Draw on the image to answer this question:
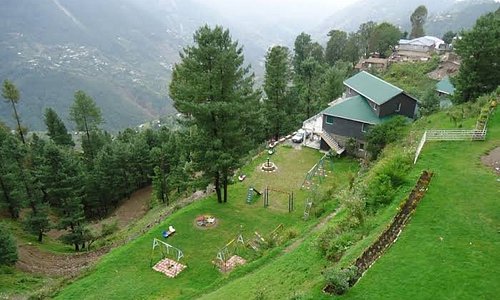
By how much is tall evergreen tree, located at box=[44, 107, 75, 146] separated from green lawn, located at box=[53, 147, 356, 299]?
3847 centimetres

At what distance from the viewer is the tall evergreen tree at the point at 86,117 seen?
5391cm

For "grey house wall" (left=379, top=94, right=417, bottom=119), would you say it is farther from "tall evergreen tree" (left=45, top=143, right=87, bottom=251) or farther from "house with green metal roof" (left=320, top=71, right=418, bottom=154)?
"tall evergreen tree" (left=45, top=143, right=87, bottom=251)

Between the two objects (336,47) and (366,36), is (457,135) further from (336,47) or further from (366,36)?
(366,36)

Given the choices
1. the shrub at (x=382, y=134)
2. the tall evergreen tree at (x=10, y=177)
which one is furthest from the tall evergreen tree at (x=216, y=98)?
the tall evergreen tree at (x=10, y=177)

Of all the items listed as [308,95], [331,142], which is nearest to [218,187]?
[331,142]

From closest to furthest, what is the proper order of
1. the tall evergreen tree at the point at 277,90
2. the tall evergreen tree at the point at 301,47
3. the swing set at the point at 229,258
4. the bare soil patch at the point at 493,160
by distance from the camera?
the bare soil patch at the point at 493,160
the swing set at the point at 229,258
the tall evergreen tree at the point at 277,90
the tall evergreen tree at the point at 301,47

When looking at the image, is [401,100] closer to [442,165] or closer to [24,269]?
[442,165]

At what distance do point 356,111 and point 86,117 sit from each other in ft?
122

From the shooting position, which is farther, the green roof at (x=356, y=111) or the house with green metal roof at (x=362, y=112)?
the house with green metal roof at (x=362, y=112)

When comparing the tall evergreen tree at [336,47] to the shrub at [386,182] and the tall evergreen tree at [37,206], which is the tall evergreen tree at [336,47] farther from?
the shrub at [386,182]

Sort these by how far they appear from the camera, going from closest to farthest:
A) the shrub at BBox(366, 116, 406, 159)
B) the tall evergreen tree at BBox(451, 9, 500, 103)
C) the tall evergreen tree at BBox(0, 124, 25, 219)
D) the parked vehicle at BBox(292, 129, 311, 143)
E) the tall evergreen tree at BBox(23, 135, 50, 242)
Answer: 1. the shrub at BBox(366, 116, 406, 159)
2. the tall evergreen tree at BBox(451, 9, 500, 103)
3. the tall evergreen tree at BBox(23, 135, 50, 242)
4. the tall evergreen tree at BBox(0, 124, 25, 219)
5. the parked vehicle at BBox(292, 129, 311, 143)

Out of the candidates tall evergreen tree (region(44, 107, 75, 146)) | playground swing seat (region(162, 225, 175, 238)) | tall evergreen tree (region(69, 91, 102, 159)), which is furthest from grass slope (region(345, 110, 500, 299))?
tall evergreen tree (region(44, 107, 75, 146))

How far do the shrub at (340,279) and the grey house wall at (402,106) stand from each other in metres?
27.0

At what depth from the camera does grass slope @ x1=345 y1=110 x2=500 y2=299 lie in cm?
1373
